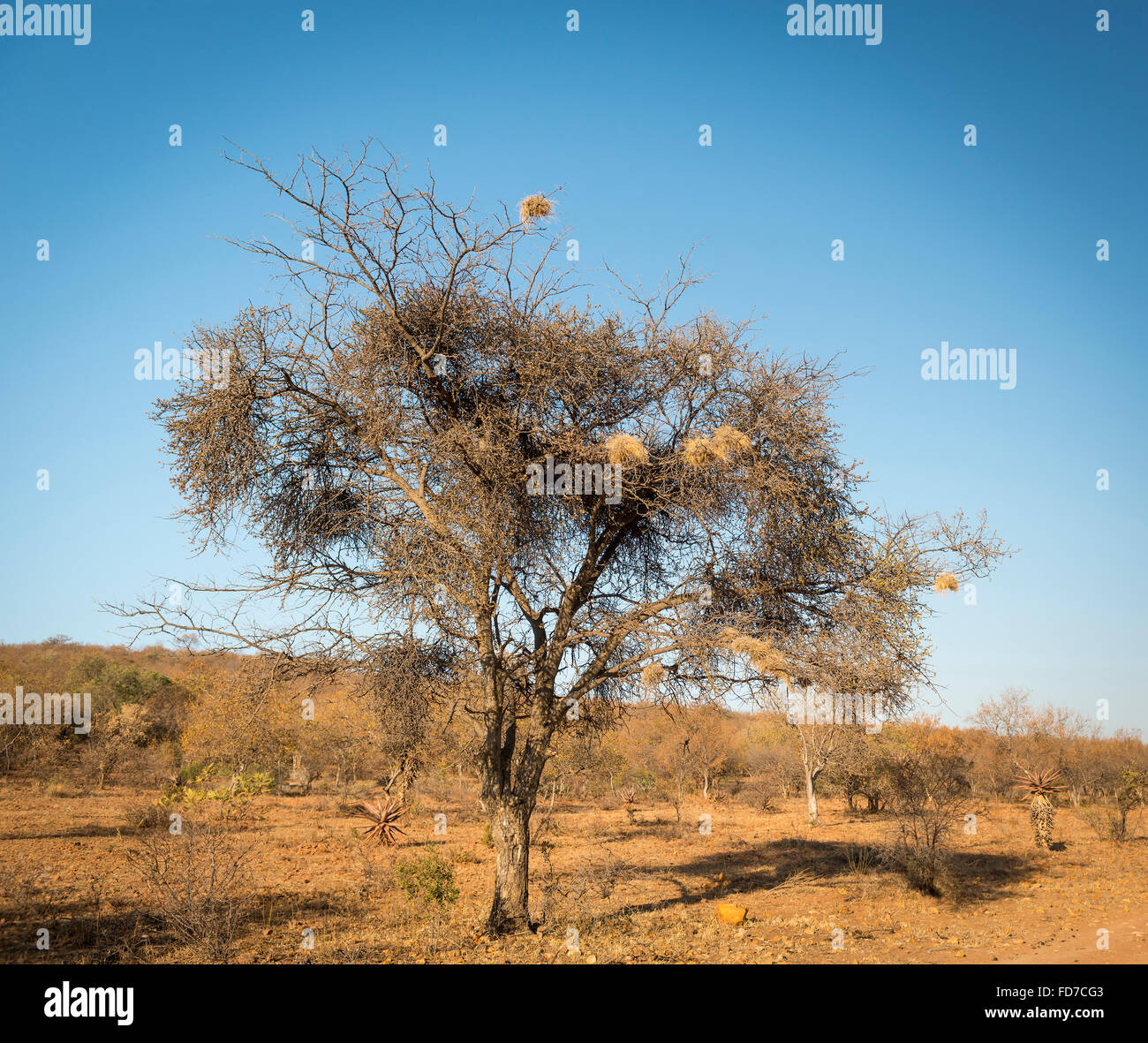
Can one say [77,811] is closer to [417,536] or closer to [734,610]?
[417,536]

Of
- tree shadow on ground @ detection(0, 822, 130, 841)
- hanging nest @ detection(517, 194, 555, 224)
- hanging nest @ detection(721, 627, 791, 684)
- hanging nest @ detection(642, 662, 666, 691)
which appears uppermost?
hanging nest @ detection(517, 194, 555, 224)

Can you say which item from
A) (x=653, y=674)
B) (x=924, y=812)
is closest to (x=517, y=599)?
(x=653, y=674)

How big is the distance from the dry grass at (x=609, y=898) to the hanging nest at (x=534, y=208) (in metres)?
7.27

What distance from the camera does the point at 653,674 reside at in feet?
28.0

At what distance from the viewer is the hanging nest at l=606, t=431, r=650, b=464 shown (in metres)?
7.66

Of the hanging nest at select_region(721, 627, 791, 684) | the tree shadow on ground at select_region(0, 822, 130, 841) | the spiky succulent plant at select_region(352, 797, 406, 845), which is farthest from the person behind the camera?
the spiky succulent plant at select_region(352, 797, 406, 845)

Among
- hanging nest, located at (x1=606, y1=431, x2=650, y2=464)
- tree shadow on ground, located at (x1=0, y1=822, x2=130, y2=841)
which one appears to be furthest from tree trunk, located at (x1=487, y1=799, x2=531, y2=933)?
tree shadow on ground, located at (x1=0, y1=822, x2=130, y2=841)

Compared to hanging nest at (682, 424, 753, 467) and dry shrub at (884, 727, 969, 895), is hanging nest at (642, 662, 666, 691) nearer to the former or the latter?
hanging nest at (682, 424, 753, 467)

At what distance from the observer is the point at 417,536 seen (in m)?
7.52

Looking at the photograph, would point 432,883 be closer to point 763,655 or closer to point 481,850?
point 763,655

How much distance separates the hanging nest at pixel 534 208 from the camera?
759 centimetres

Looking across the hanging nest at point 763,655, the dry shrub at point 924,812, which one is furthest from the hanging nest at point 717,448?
the dry shrub at point 924,812

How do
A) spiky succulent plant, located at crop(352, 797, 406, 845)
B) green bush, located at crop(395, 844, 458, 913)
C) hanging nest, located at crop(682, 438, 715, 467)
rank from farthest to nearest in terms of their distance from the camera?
spiky succulent plant, located at crop(352, 797, 406, 845) → green bush, located at crop(395, 844, 458, 913) → hanging nest, located at crop(682, 438, 715, 467)

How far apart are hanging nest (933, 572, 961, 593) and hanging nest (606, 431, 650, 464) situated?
12.1 feet
